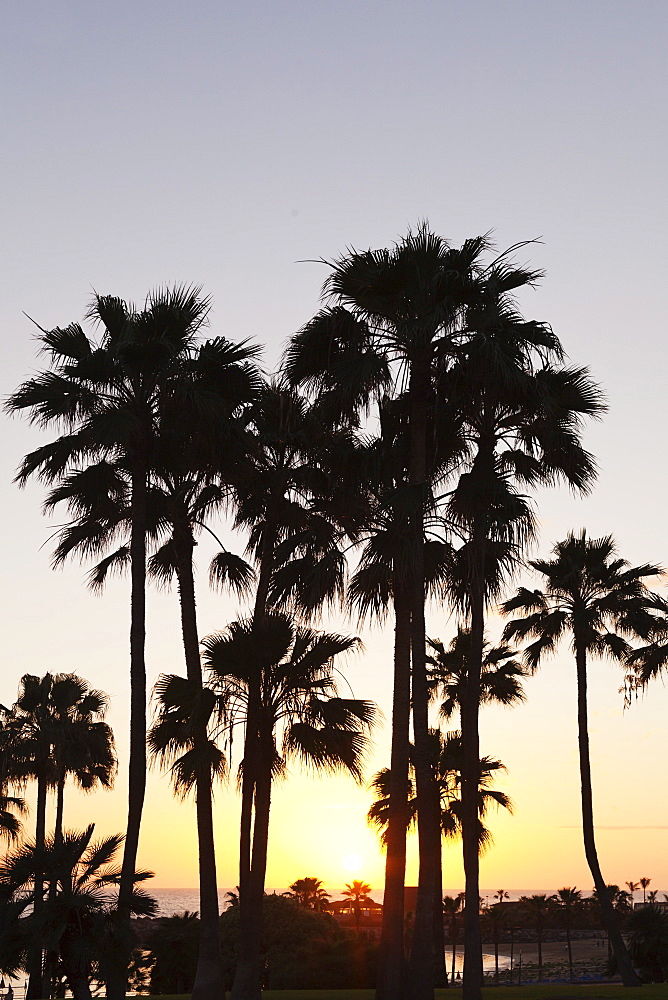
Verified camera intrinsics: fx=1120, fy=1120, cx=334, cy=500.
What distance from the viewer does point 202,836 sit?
86.1ft

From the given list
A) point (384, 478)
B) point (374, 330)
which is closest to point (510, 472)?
point (384, 478)

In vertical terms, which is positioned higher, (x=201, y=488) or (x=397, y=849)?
(x=201, y=488)

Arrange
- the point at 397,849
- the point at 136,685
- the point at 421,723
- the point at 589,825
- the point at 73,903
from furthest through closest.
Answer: the point at 589,825, the point at 136,685, the point at 421,723, the point at 397,849, the point at 73,903

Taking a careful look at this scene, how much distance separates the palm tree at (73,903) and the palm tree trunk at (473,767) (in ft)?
26.4

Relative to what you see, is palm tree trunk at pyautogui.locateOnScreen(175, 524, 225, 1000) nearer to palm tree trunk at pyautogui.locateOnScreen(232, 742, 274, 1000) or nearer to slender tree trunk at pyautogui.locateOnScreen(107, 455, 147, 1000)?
palm tree trunk at pyautogui.locateOnScreen(232, 742, 274, 1000)

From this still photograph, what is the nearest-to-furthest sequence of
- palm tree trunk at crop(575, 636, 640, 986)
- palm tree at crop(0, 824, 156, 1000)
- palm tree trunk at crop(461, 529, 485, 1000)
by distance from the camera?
1. palm tree at crop(0, 824, 156, 1000)
2. palm tree trunk at crop(461, 529, 485, 1000)
3. palm tree trunk at crop(575, 636, 640, 986)

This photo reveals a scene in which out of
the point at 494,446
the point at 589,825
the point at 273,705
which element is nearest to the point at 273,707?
the point at 273,705

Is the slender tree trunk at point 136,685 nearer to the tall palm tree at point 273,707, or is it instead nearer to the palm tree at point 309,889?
the tall palm tree at point 273,707

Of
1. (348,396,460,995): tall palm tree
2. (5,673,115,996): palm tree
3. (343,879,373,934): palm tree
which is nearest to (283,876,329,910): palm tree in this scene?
(343,879,373,934): palm tree

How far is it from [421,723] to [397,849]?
2.64 meters

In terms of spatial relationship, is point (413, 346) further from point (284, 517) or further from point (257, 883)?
point (257, 883)

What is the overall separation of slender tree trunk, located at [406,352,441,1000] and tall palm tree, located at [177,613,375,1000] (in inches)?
77.4

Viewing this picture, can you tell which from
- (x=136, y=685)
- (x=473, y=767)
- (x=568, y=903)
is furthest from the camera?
(x=568, y=903)

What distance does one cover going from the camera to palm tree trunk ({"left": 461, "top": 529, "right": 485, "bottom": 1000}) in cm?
2431
